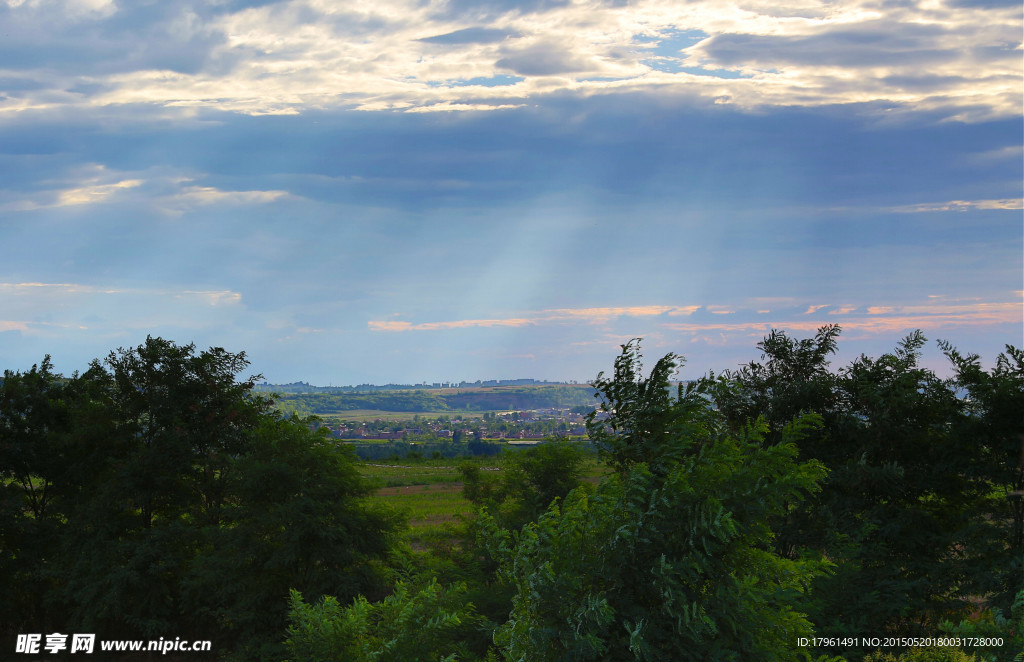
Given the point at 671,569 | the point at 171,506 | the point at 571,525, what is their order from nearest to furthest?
the point at 671,569 → the point at 571,525 → the point at 171,506

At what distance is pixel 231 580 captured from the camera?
83.9ft

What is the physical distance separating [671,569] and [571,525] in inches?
51.7

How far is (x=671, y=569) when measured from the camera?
7.54 m

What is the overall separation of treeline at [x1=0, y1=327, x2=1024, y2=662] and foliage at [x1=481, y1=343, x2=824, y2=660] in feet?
A: 0.10

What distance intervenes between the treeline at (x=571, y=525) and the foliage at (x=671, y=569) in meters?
0.03

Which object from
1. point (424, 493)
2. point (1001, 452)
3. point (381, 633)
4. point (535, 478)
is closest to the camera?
point (381, 633)

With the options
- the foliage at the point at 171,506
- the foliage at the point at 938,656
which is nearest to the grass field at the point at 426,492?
the foliage at the point at 171,506

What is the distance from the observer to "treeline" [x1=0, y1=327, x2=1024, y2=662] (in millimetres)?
7969

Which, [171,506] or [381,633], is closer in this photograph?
[381,633]

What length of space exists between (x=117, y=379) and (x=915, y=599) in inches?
1191

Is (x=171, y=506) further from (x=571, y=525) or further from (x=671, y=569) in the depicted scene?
(x=671, y=569)

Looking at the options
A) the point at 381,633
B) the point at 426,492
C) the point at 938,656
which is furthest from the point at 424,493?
the point at 938,656

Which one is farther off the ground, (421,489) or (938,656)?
(938,656)

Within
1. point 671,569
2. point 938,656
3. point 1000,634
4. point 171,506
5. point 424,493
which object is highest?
point 671,569
